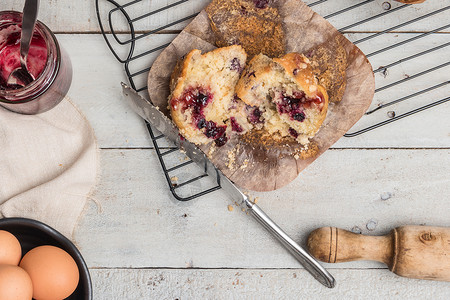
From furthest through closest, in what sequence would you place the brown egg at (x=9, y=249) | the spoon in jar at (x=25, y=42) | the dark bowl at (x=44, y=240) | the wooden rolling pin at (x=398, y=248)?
the wooden rolling pin at (x=398, y=248), the dark bowl at (x=44, y=240), the brown egg at (x=9, y=249), the spoon in jar at (x=25, y=42)

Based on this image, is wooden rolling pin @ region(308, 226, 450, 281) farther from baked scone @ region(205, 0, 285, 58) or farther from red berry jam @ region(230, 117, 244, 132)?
baked scone @ region(205, 0, 285, 58)

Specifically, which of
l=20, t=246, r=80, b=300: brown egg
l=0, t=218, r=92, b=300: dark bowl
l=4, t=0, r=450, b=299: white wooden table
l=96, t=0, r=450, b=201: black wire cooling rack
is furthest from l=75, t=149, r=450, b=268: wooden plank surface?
l=20, t=246, r=80, b=300: brown egg

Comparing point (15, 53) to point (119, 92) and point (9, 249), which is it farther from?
point (9, 249)

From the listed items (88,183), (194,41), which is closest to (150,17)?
(194,41)

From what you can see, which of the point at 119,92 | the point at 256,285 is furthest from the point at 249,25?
the point at 256,285

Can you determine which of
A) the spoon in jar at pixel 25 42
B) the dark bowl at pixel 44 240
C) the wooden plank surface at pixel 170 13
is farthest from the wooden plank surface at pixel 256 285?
the wooden plank surface at pixel 170 13

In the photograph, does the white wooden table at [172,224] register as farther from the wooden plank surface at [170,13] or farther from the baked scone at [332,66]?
the baked scone at [332,66]
